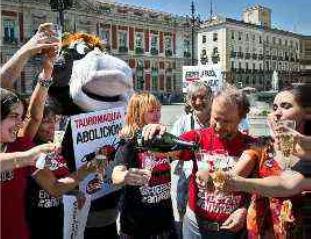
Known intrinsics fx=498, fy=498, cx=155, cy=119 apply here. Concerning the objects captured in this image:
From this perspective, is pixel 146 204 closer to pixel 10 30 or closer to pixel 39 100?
pixel 39 100

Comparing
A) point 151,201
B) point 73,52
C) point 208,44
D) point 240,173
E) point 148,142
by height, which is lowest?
point 151,201

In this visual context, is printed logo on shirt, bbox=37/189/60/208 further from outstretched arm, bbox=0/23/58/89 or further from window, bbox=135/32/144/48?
window, bbox=135/32/144/48

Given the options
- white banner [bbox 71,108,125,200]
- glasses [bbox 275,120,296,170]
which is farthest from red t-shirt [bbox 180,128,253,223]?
glasses [bbox 275,120,296,170]

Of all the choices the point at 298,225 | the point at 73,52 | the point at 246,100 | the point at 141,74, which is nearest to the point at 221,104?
the point at 246,100

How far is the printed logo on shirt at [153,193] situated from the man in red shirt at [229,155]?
0.65ft

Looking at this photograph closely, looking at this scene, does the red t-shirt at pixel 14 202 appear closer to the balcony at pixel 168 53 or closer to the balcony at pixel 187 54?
the balcony at pixel 168 53

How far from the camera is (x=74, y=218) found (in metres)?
2.47

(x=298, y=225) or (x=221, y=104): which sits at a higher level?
(x=221, y=104)

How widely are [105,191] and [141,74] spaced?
4528cm

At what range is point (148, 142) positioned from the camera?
7.27ft

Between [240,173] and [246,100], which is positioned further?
[246,100]

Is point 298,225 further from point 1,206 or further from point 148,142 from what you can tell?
point 1,206

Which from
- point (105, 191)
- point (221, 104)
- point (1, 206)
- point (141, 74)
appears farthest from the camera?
point (141, 74)

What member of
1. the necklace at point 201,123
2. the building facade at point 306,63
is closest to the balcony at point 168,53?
the building facade at point 306,63
